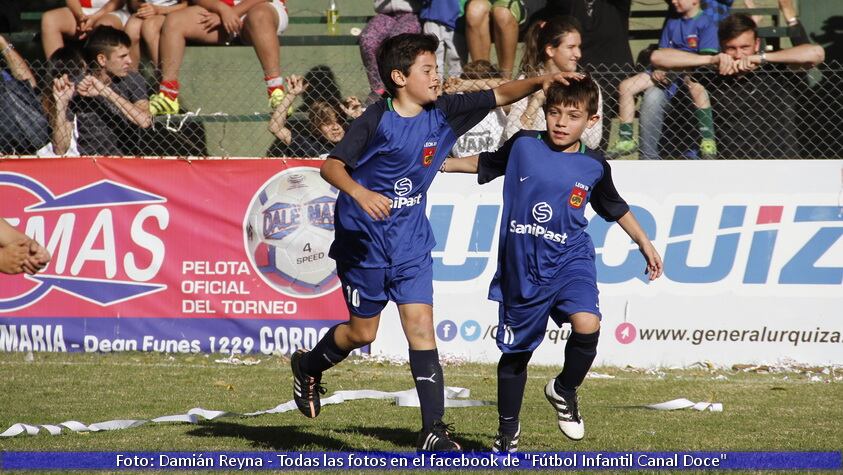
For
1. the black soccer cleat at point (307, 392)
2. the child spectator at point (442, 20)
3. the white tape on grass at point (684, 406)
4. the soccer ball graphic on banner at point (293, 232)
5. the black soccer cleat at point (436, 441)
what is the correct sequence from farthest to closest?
the child spectator at point (442, 20), the soccer ball graphic on banner at point (293, 232), the white tape on grass at point (684, 406), the black soccer cleat at point (307, 392), the black soccer cleat at point (436, 441)

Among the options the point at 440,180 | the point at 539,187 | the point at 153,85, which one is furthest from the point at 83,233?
the point at 539,187

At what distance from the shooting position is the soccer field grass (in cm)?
634

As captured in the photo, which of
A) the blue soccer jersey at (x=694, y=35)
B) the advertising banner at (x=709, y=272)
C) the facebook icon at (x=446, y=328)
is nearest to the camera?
the advertising banner at (x=709, y=272)

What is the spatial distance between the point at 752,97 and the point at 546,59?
6.56 ft

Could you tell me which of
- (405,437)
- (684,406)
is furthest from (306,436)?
(684,406)

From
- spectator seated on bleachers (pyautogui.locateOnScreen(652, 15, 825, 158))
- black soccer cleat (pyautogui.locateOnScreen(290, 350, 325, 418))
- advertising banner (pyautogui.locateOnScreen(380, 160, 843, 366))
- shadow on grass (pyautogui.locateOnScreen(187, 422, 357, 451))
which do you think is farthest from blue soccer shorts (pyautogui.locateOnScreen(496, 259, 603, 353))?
spectator seated on bleachers (pyautogui.locateOnScreen(652, 15, 825, 158))

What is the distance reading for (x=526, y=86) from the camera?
607 cm

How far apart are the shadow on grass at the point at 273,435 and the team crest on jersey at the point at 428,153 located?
1.65 m

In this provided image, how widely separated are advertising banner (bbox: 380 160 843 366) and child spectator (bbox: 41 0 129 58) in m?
4.87

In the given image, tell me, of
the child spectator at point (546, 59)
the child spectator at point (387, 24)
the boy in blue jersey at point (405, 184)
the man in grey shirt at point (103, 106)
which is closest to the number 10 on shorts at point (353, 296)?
the boy in blue jersey at point (405, 184)

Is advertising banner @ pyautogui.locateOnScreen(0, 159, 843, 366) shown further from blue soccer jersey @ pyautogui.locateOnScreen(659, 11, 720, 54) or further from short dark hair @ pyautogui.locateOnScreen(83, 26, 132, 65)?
blue soccer jersey @ pyautogui.locateOnScreen(659, 11, 720, 54)

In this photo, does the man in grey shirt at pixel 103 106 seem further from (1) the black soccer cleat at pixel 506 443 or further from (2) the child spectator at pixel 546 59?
(1) the black soccer cleat at pixel 506 443

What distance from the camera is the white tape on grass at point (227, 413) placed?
6.50 metres

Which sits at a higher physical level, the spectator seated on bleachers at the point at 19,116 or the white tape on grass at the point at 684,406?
the spectator seated on bleachers at the point at 19,116
